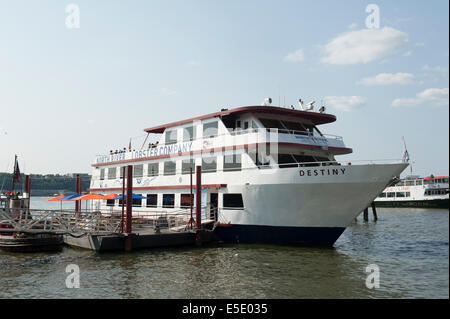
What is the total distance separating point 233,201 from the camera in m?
19.8

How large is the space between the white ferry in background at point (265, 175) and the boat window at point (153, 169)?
0.07 meters

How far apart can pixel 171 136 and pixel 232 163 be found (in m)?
6.03

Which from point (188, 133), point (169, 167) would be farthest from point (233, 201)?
point (169, 167)

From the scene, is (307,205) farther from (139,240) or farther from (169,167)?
(169,167)

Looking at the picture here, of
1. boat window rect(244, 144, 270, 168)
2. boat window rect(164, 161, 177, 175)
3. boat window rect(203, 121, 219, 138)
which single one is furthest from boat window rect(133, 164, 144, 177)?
boat window rect(244, 144, 270, 168)

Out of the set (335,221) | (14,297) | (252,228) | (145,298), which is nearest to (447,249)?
(145,298)

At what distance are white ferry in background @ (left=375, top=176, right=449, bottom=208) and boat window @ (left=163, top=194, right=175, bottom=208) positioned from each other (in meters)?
53.5

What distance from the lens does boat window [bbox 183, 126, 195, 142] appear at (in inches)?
895

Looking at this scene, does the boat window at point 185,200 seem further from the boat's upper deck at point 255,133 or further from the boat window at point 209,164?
the boat's upper deck at point 255,133

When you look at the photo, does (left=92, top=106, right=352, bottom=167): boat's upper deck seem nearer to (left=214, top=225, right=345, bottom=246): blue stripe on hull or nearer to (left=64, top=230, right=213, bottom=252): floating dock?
(left=214, top=225, right=345, bottom=246): blue stripe on hull

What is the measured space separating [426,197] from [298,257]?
5858cm

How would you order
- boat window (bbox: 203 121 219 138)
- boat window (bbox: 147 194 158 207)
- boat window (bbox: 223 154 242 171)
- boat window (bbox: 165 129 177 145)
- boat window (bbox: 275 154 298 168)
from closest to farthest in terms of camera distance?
1. boat window (bbox: 275 154 298 168)
2. boat window (bbox: 223 154 242 171)
3. boat window (bbox: 203 121 219 138)
4. boat window (bbox: 165 129 177 145)
5. boat window (bbox: 147 194 158 207)

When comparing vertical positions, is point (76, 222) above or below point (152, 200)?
below

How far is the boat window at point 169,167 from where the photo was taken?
77.7 feet
